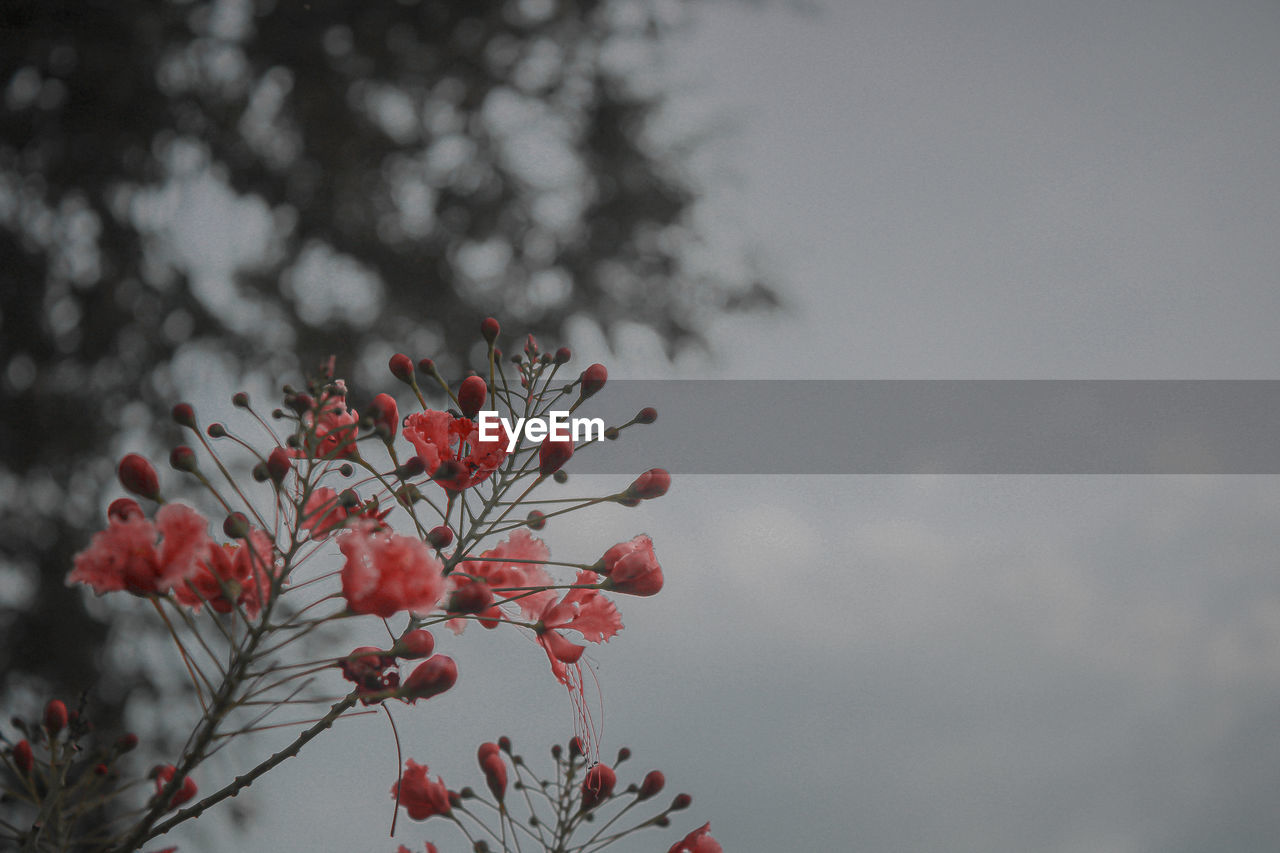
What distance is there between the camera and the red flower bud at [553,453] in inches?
24.2

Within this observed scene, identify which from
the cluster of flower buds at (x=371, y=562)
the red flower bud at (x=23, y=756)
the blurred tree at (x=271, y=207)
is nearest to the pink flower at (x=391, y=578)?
the cluster of flower buds at (x=371, y=562)

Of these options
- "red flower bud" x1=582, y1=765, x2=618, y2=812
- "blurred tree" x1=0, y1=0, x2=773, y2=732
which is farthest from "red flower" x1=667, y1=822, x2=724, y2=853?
"blurred tree" x1=0, y1=0, x2=773, y2=732

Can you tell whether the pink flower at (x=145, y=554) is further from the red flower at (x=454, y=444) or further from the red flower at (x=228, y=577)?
the red flower at (x=454, y=444)

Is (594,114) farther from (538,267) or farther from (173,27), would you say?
(173,27)

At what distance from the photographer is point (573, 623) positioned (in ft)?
2.16

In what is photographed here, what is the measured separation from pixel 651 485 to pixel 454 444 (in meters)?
0.16

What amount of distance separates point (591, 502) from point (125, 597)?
1.84 metres

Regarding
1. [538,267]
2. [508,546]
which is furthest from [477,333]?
[508,546]

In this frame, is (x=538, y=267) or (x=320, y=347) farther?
(x=538, y=267)

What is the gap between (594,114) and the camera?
7.40 ft

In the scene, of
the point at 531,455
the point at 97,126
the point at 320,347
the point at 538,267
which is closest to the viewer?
the point at 531,455

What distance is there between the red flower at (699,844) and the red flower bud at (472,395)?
14.9 inches

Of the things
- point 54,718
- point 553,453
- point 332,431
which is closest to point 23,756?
point 54,718

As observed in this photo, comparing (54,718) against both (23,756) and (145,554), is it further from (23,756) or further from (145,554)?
(145,554)
